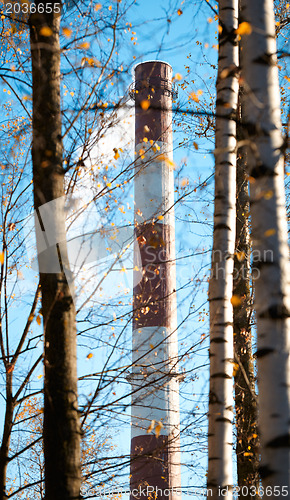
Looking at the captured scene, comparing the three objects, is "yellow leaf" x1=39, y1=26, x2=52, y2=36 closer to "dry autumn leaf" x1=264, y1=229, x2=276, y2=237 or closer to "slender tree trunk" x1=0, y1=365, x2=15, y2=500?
"dry autumn leaf" x1=264, y1=229, x2=276, y2=237

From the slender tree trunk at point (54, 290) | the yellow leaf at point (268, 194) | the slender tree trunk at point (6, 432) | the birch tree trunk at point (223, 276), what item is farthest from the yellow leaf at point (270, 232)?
the slender tree trunk at point (6, 432)

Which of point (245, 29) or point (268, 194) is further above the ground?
point (245, 29)

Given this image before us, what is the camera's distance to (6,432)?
4.38 m

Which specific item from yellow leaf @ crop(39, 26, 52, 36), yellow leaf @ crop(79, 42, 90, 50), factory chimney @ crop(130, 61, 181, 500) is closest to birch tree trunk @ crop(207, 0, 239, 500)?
yellow leaf @ crop(79, 42, 90, 50)

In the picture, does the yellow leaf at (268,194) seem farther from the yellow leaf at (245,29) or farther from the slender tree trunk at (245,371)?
the slender tree trunk at (245,371)

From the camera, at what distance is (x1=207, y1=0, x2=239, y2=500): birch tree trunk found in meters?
2.93

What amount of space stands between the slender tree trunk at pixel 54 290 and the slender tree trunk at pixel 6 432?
1377 mm

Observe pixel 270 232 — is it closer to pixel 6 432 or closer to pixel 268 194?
pixel 268 194

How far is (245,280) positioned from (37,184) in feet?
11.8

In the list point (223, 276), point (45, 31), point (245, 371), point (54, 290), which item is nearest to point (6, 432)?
point (54, 290)

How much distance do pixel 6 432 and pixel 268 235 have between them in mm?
3164

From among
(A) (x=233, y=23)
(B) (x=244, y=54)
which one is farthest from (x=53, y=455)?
(A) (x=233, y=23)

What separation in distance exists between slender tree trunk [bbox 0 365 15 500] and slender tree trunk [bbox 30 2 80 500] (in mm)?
1377

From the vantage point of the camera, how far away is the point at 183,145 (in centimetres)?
649
